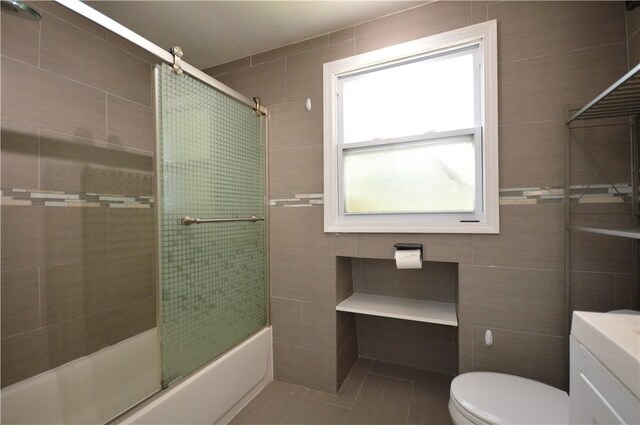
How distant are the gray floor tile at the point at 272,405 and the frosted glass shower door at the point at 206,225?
387 mm

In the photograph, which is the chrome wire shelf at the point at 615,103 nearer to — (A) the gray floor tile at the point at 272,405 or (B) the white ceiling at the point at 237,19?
(B) the white ceiling at the point at 237,19

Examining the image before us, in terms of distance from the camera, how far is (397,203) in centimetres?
166

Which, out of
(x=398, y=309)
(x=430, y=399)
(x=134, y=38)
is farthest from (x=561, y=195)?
(x=134, y=38)

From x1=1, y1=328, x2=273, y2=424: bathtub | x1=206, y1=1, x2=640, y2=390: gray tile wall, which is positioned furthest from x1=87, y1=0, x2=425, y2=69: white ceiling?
x1=1, y1=328, x2=273, y2=424: bathtub

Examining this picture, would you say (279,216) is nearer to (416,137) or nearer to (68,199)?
(416,137)

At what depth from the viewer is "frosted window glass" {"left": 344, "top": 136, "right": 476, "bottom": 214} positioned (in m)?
1.52

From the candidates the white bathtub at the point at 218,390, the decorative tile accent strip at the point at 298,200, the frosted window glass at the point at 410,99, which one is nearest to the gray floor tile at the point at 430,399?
the white bathtub at the point at 218,390

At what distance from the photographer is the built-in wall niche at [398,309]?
173 cm

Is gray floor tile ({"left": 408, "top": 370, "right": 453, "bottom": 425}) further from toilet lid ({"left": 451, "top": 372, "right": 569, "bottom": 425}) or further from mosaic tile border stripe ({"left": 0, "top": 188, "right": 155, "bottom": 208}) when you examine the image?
mosaic tile border stripe ({"left": 0, "top": 188, "right": 155, "bottom": 208})

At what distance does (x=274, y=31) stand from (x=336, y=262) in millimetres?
1530

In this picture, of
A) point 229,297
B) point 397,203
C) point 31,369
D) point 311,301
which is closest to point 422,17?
point 397,203

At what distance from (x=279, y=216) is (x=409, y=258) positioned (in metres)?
0.90

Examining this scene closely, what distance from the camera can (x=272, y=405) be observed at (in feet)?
5.36

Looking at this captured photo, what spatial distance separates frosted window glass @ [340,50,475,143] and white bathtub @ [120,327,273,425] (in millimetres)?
1485
